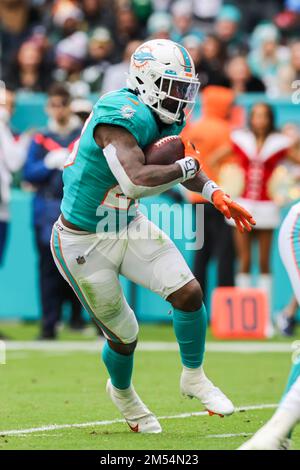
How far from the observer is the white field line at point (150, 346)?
9.79m

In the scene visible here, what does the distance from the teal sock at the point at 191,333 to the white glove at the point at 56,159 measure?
4.52 meters

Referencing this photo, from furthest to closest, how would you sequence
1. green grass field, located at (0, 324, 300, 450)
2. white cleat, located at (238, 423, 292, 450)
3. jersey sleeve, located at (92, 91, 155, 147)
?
1. green grass field, located at (0, 324, 300, 450)
2. jersey sleeve, located at (92, 91, 155, 147)
3. white cleat, located at (238, 423, 292, 450)

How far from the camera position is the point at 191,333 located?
584 cm

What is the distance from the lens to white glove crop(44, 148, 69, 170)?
10.2m

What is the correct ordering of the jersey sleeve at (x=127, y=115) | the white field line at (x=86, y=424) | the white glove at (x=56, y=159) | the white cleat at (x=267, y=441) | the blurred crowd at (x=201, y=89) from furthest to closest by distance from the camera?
the blurred crowd at (x=201, y=89)
the white glove at (x=56, y=159)
the white field line at (x=86, y=424)
the jersey sleeve at (x=127, y=115)
the white cleat at (x=267, y=441)

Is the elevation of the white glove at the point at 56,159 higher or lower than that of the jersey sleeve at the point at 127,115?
lower

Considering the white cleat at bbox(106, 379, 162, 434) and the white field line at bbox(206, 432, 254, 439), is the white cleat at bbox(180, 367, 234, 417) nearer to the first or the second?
the white field line at bbox(206, 432, 254, 439)

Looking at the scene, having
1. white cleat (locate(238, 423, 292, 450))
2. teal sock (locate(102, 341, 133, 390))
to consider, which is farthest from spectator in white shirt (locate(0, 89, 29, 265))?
white cleat (locate(238, 423, 292, 450))

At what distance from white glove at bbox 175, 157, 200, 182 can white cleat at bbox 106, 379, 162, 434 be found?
1.24m

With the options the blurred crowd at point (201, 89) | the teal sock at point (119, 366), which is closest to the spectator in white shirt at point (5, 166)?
the blurred crowd at point (201, 89)

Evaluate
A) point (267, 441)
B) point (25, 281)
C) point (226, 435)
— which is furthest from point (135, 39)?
point (267, 441)

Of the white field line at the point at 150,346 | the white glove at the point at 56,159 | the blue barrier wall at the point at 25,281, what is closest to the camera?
the white field line at the point at 150,346

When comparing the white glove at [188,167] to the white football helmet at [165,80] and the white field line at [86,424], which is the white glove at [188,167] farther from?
the white field line at [86,424]

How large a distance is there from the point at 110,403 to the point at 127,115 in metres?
2.23
